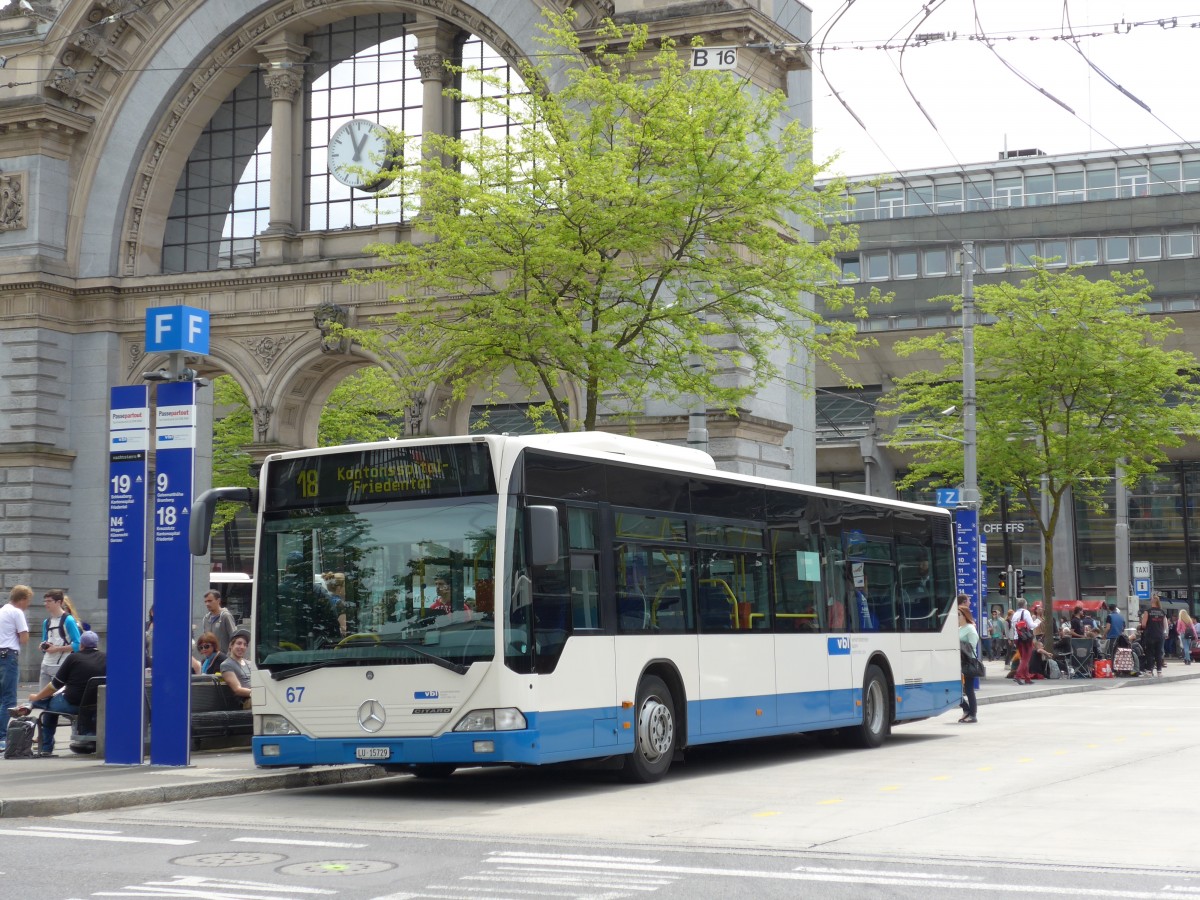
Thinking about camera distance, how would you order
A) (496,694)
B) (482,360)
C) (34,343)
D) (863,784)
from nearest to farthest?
(496,694) → (863,784) → (482,360) → (34,343)

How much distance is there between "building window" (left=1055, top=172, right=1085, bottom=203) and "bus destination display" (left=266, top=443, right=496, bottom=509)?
191ft

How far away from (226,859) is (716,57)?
21.4m

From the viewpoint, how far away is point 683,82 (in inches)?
1006

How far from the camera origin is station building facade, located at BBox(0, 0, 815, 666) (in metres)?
34.3

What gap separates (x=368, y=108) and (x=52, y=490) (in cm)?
Answer: 1011

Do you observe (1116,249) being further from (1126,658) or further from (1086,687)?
(1086,687)

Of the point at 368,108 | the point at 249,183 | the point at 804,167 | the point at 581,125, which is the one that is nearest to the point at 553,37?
the point at 581,125

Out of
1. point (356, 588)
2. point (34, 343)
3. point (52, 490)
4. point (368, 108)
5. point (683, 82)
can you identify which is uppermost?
point (368, 108)

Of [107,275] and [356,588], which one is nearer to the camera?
[356,588]

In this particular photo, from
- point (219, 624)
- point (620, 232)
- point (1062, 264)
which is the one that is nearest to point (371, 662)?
point (219, 624)

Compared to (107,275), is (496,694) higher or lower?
lower

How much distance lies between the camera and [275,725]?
14164 mm

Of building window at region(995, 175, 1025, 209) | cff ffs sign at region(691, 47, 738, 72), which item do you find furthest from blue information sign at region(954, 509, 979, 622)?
building window at region(995, 175, 1025, 209)

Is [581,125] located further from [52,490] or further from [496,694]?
[52,490]
